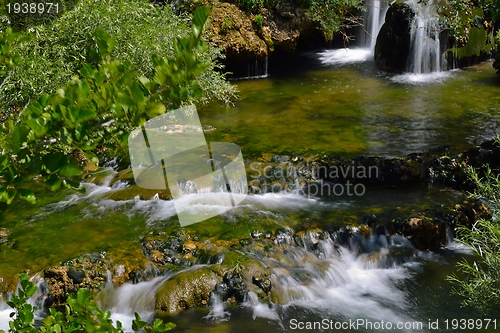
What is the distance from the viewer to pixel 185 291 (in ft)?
22.5

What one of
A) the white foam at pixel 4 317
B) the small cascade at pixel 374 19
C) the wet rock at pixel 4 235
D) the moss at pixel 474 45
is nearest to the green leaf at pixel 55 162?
the white foam at pixel 4 317

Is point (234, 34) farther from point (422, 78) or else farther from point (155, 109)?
point (155, 109)

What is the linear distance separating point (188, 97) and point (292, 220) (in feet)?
23.2

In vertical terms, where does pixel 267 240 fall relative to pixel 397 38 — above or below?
below

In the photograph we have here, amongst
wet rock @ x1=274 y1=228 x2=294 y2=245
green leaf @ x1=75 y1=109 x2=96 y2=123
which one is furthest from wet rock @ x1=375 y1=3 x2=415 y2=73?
green leaf @ x1=75 y1=109 x2=96 y2=123

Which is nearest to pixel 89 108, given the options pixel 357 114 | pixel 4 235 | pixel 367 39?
pixel 4 235

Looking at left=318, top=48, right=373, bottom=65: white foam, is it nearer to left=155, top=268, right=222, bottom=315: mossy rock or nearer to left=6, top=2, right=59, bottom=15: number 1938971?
left=6, top=2, right=59, bottom=15: number 1938971

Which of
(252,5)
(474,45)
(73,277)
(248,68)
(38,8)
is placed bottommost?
(73,277)

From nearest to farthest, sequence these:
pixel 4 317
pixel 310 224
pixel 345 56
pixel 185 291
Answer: pixel 4 317 < pixel 185 291 < pixel 310 224 < pixel 345 56

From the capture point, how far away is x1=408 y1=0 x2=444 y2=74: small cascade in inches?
720

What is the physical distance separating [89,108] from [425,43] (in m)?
18.4

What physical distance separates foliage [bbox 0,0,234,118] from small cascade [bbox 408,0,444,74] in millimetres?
9585

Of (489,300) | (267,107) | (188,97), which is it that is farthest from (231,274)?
(267,107)

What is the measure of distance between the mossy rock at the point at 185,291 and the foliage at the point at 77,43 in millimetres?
4970
